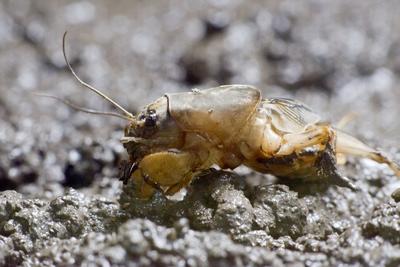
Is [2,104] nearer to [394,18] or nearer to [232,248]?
[232,248]

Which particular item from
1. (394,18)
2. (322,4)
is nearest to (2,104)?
(322,4)

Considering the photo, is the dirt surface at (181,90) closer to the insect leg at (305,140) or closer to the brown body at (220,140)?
the brown body at (220,140)

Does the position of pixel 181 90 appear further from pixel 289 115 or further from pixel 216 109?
pixel 216 109

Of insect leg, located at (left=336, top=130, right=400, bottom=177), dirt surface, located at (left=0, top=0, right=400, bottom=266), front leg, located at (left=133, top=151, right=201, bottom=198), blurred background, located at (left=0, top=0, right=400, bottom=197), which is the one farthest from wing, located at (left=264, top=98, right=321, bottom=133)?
blurred background, located at (left=0, top=0, right=400, bottom=197)

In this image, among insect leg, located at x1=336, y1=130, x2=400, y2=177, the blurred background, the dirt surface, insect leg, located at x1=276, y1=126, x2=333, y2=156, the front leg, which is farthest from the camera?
the blurred background

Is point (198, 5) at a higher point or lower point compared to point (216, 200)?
higher

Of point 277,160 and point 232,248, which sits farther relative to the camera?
point 277,160

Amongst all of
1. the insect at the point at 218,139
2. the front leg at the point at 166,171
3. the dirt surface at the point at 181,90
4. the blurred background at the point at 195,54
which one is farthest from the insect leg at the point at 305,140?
the blurred background at the point at 195,54

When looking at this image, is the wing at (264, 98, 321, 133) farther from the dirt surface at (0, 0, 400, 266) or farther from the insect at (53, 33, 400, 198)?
the dirt surface at (0, 0, 400, 266)
